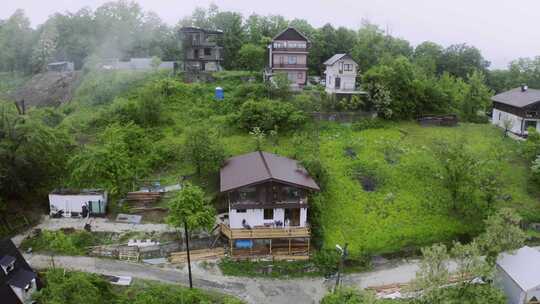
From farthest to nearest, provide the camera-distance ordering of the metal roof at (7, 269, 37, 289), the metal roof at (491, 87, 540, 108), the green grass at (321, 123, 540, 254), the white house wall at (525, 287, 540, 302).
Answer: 1. the metal roof at (491, 87, 540, 108)
2. the green grass at (321, 123, 540, 254)
3. the white house wall at (525, 287, 540, 302)
4. the metal roof at (7, 269, 37, 289)

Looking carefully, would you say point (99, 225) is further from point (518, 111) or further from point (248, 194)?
point (518, 111)

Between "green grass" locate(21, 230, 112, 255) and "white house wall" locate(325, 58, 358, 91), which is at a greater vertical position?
"white house wall" locate(325, 58, 358, 91)

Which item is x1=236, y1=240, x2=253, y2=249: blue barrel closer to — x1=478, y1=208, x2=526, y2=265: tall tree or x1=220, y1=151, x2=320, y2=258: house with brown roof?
x1=220, y1=151, x2=320, y2=258: house with brown roof

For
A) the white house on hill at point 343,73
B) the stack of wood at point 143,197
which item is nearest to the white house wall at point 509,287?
the stack of wood at point 143,197

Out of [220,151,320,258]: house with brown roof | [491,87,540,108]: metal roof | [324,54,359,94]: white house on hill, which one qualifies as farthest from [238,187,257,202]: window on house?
[491,87,540,108]: metal roof

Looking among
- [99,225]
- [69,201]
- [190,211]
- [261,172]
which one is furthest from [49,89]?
[190,211]

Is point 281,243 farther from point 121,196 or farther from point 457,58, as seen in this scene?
point 457,58
